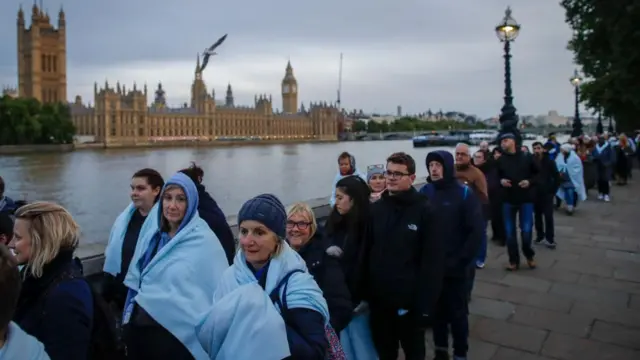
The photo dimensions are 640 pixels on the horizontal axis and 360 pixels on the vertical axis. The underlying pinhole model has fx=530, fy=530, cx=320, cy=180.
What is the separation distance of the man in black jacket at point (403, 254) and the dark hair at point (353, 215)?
70 millimetres

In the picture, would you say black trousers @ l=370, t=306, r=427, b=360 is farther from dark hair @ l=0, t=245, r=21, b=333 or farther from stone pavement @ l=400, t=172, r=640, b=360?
dark hair @ l=0, t=245, r=21, b=333

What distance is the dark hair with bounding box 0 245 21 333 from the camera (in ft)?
4.42

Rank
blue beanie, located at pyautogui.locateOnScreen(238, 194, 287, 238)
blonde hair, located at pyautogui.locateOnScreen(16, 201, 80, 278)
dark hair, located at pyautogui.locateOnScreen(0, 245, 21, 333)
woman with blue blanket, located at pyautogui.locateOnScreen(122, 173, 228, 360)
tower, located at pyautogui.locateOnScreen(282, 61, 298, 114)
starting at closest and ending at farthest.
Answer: dark hair, located at pyautogui.locateOnScreen(0, 245, 21, 333), blonde hair, located at pyautogui.locateOnScreen(16, 201, 80, 278), blue beanie, located at pyautogui.locateOnScreen(238, 194, 287, 238), woman with blue blanket, located at pyautogui.locateOnScreen(122, 173, 228, 360), tower, located at pyautogui.locateOnScreen(282, 61, 298, 114)

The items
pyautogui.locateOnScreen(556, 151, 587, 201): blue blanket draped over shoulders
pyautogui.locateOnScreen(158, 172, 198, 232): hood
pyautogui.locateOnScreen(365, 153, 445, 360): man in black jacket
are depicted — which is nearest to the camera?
pyautogui.locateOnScreen(158, 172, 198, 232): hood

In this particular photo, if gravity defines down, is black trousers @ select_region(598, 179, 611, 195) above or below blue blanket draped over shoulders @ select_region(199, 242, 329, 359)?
below

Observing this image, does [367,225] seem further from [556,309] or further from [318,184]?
[318,184]

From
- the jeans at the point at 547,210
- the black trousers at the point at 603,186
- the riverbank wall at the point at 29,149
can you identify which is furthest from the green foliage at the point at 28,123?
the jeans at the point at 547,210

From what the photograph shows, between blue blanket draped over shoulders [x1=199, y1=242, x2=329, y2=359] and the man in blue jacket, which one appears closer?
blue blanket draped over shoulders [x1=199, y1=242, x2=329, y2=359]

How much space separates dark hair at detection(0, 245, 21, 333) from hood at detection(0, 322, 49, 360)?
0.13ft

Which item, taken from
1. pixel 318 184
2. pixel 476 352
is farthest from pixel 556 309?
pixel 318 184

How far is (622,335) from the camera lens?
3936 millimetres

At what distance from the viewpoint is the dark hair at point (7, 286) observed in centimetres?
135

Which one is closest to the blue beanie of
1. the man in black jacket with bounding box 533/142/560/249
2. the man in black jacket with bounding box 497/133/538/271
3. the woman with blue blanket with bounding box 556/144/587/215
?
the man in black jacket with bounding box 497/133/538/271

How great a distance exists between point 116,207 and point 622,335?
19.1 metres
